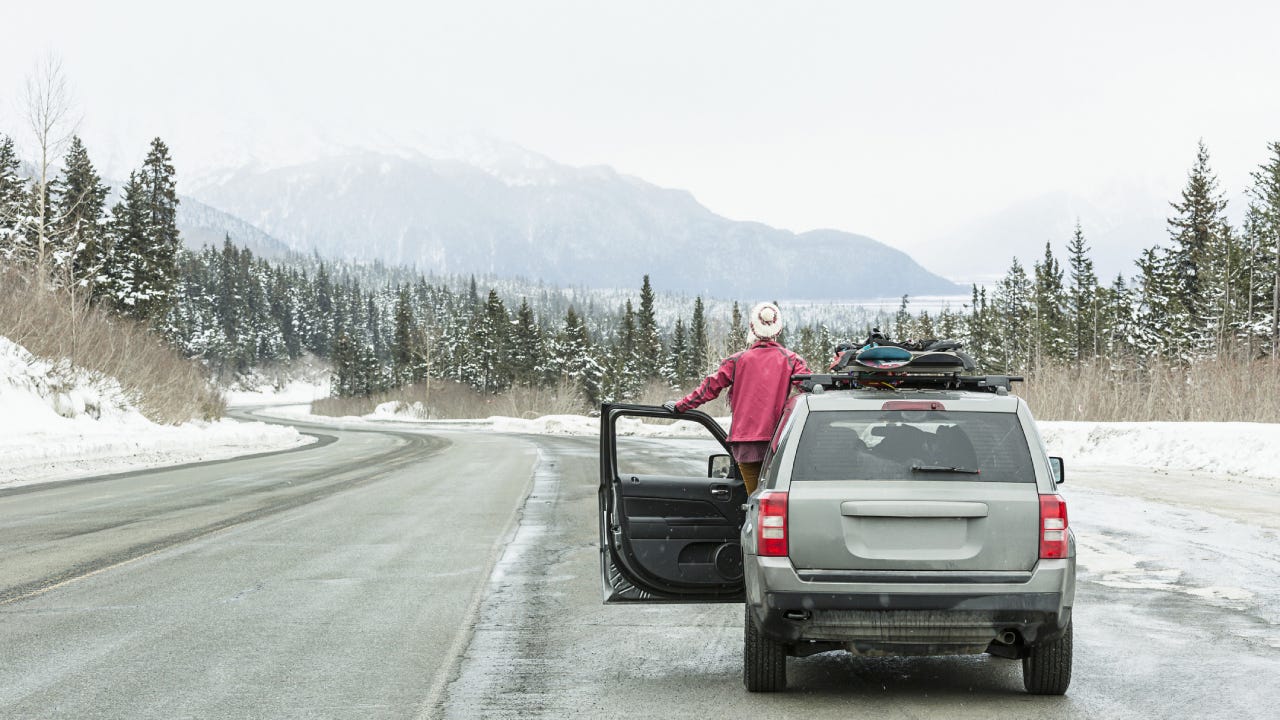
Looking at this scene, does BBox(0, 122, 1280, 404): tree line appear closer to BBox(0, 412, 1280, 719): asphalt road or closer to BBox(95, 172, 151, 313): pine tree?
BBox(95, 172, 151, 313): pine tree

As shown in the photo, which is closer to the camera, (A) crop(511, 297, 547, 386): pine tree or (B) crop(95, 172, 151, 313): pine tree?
(B) crop(95, 172, 151, 313): pine tree

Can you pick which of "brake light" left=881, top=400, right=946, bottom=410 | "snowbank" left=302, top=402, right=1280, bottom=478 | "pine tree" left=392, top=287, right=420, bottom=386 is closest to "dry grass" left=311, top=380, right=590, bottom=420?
"pine tree" left=392, top=287, right=420, bottom=386

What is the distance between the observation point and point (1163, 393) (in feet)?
89.9

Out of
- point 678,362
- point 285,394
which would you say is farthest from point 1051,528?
point 285,394

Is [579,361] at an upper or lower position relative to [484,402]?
upper

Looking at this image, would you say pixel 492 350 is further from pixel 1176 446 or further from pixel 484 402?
pixel 1176 446

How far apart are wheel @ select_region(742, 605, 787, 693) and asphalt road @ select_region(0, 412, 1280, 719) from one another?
113 mm

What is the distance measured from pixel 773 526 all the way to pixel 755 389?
6.83 feet

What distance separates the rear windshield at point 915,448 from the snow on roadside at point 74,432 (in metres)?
18.2

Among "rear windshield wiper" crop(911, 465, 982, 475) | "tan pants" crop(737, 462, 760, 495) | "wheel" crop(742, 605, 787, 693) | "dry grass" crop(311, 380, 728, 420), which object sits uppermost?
"dry grass" crop(311, 380, 728, 420)

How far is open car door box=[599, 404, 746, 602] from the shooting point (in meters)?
6.30

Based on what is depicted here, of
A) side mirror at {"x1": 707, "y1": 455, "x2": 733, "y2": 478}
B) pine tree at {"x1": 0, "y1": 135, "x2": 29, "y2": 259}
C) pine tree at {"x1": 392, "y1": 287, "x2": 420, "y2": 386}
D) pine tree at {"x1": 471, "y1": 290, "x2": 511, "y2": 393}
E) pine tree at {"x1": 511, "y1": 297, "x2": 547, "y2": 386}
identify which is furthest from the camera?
pine tree at {"x1": 392, "y1": 287, "x2": 420, "y2": 386}

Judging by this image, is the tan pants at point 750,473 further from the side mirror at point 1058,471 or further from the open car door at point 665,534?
the side mirror at point 1058,471

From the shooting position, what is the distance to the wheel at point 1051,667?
17.5ft
